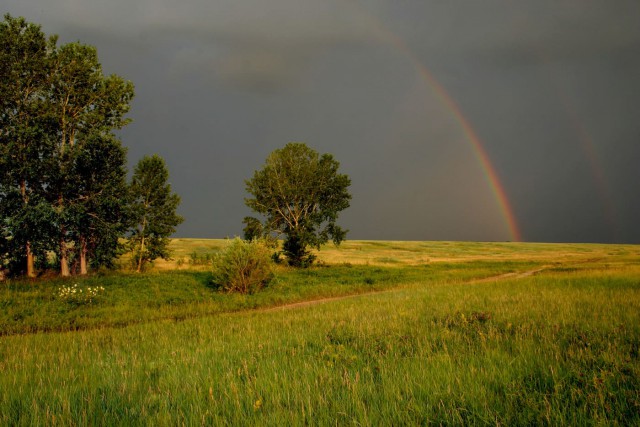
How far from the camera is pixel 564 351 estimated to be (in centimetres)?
492

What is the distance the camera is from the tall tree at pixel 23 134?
70.1 ft

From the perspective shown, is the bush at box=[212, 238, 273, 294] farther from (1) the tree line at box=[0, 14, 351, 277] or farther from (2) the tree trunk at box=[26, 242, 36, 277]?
(2) the tree trunk at box=[26, 242, 36, 277]

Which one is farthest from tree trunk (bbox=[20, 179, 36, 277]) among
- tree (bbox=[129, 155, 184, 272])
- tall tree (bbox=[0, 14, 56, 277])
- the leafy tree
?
tree (bbox=[129, 155, 184, 272])

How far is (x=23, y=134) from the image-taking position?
2141 centimetres

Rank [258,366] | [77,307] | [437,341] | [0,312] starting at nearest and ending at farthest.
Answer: [258,366], [437,341], [0,312], [77,307]

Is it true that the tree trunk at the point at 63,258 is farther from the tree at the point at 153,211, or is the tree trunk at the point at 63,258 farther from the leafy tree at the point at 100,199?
the tree at the point at 153,211

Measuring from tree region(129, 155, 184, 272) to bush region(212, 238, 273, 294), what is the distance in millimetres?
15945

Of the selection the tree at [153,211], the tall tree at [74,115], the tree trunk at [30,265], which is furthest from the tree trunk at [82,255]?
the tree at [153,211]

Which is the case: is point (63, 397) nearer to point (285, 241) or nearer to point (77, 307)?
point (77, 307)

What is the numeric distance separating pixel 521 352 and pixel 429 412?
2.52 meters

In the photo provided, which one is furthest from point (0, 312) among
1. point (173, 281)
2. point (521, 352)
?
point (521, 352)

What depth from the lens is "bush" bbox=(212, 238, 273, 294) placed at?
808 inches

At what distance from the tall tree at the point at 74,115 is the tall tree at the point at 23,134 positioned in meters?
0.82

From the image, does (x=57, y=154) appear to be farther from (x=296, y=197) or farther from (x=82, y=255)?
(x=296, y=197)
